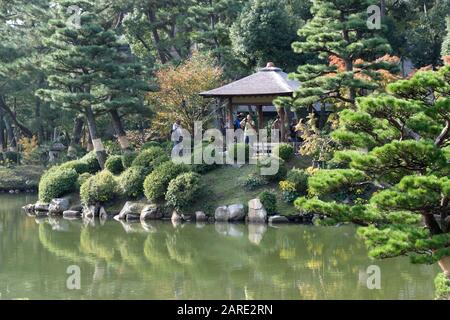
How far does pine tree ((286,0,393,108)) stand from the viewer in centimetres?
1547

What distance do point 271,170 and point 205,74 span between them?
490 cm

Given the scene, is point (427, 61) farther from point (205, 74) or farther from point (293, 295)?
point (293, 295)

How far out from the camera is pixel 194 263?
11734 mm

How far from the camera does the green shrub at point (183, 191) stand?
51.6 feet

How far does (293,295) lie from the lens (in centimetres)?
941

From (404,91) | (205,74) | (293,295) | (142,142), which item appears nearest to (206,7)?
(205,74)

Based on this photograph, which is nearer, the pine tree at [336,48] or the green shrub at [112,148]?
the pine tree at [336,48]

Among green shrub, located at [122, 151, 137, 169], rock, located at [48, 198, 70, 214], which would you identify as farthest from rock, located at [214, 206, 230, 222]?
rock, located at [48, 198, 70, 214]

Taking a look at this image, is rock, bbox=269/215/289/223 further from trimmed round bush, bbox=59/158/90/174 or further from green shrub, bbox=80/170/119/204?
trimmed round bush, bbox=59/158/90/174

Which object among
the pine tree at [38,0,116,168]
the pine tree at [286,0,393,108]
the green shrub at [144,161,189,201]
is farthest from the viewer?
the pine tree at [38,0,116,168]

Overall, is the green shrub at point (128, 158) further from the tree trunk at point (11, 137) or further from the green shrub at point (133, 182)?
the tree trunk at point (11, 137)

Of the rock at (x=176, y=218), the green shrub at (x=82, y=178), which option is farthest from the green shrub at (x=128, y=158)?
the rock at (x=176, y=218)

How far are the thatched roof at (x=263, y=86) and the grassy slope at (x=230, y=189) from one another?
5.82 feet

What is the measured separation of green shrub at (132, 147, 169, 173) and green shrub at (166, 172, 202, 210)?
3.89 feet
